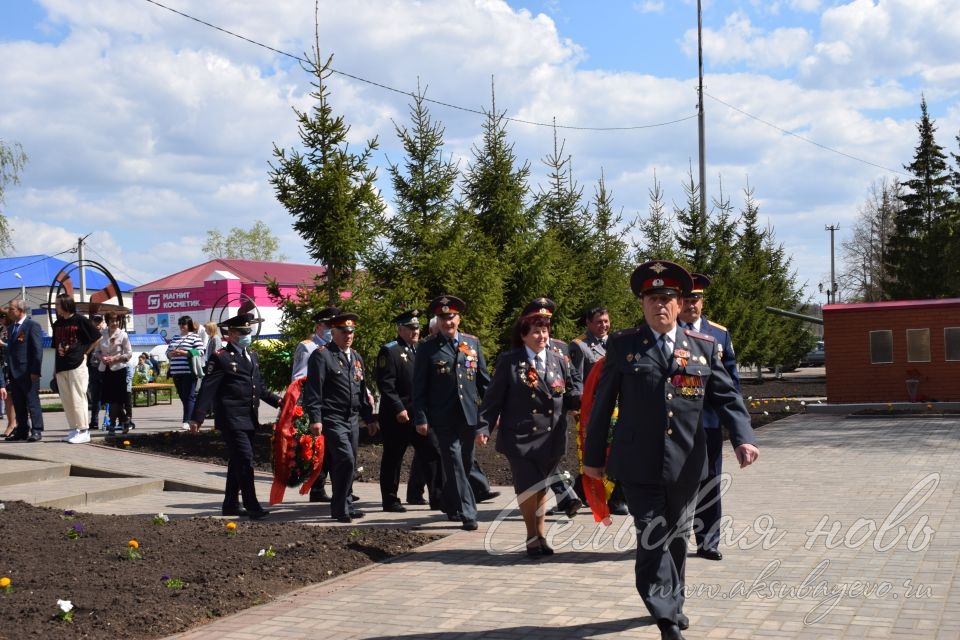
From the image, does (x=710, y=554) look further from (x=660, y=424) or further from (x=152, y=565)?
(x=152, y=565)

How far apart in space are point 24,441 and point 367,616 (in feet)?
32.6

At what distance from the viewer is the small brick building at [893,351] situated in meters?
21.6

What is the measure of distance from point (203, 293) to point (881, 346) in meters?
54.0

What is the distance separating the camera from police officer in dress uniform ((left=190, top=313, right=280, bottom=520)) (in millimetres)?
9758

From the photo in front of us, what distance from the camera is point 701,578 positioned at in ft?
22.0

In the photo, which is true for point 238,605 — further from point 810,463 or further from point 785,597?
point 810,463

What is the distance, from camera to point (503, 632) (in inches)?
221

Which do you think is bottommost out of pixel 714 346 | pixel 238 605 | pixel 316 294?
pixel 238 605

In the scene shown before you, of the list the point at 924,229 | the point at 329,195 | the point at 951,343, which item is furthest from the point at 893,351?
the point at 924,229

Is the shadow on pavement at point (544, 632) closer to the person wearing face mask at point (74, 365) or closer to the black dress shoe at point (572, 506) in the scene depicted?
the black dress shoe at point (572, 506)

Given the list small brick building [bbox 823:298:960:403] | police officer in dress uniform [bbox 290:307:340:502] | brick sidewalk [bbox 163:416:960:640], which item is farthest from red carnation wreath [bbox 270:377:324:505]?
small brick building [bbox 823:298:960:403]

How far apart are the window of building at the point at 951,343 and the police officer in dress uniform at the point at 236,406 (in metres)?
16.6

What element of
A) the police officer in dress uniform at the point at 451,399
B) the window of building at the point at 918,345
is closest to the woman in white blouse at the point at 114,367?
the police officer in dress uniform at the point at 451,399

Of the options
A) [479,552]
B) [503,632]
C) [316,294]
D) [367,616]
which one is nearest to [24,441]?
[316,294]
